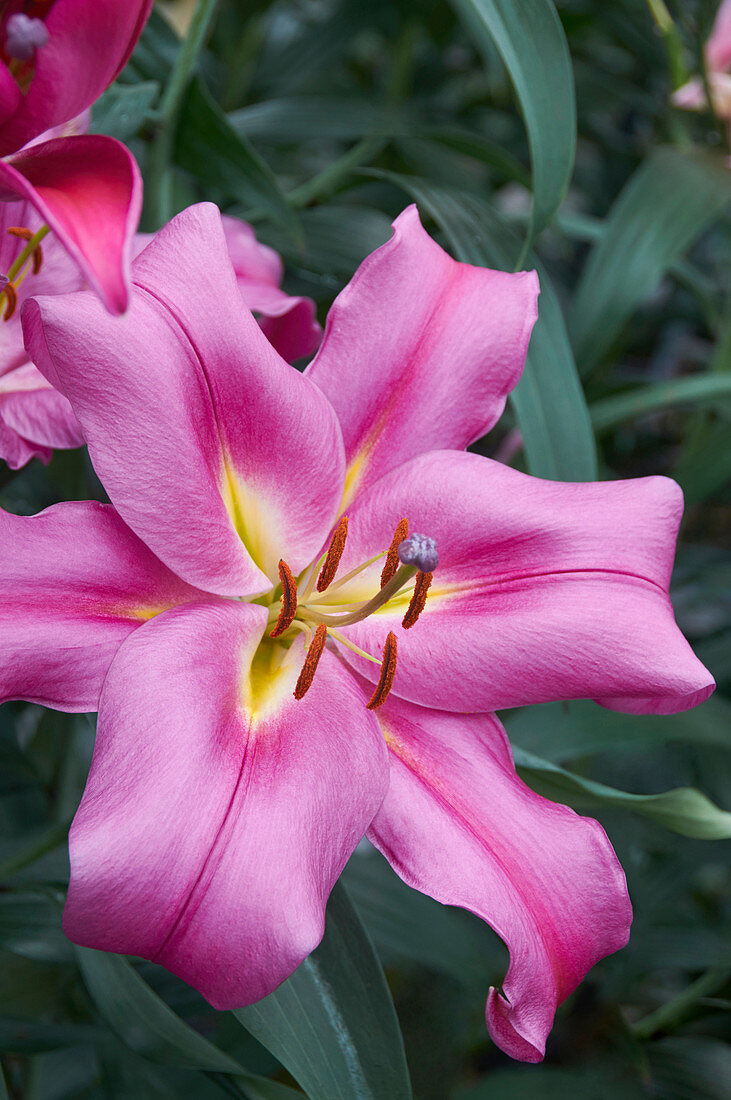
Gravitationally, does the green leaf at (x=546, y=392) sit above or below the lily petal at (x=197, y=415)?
below

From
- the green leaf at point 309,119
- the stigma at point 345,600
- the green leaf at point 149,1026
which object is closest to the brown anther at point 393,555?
the stigma at point 345,600

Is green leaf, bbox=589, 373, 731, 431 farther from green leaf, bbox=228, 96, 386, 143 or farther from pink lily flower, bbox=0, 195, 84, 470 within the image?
pink lily flower, bbox=0, 195, 84, 470

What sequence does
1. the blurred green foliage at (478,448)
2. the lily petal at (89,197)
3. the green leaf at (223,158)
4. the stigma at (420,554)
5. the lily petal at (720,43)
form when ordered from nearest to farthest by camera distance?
1. the lily petal at (89,197)
2. the stigma at (420,554)
3. the blurred green foliage at (478,448)
4. the green leaf at (223,158)
5. the lily petal at (720,43)

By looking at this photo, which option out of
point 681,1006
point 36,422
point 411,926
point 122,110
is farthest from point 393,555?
point 681,1006

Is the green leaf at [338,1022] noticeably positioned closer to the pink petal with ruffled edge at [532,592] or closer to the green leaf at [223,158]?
the pink petal with ruffled edge at [532,592]

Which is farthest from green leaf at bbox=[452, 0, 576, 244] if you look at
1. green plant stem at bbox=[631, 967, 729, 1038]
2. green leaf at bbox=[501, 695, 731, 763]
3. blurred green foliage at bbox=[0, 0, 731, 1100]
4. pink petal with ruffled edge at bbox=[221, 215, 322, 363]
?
green plant stem at bbox=[631, 967, 729, 1038]

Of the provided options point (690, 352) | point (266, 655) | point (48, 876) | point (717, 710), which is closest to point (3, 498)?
point (48, 876)

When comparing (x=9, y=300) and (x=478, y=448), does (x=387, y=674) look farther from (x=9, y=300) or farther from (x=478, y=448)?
(x=478, y=448)

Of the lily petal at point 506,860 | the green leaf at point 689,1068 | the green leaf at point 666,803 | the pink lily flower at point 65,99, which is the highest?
the pink lily flower at point 65,99
